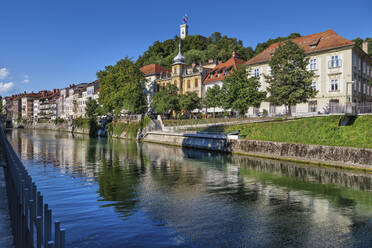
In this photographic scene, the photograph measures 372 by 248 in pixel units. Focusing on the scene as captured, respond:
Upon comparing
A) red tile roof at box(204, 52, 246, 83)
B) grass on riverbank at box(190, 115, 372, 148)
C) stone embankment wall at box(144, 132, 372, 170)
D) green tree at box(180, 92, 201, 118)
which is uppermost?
red tile roof at box(204, 52, 246, 83)

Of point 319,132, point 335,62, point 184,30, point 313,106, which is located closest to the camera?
point 319,132

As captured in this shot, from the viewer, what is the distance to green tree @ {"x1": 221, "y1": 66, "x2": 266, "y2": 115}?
48734 millimetres

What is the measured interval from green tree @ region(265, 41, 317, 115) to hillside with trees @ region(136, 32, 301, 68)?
42043 millimetres

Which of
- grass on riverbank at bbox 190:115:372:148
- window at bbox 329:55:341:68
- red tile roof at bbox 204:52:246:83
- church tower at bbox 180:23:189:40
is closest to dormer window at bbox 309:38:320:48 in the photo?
window at bbox 329:55:341:68

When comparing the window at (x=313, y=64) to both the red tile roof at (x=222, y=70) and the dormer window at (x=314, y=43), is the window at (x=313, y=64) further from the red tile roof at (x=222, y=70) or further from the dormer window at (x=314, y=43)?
the red tile roof at (x=222, y=70)

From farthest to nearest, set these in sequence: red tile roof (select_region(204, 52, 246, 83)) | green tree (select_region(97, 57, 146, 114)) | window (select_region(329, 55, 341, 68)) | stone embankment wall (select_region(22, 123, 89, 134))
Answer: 1. stone embankment wall (select_region(22, 123, 89, 134))
2. green tree (select_region(97, 57, 146, 114))
3. red tile roof (select_region(204, 52, 246, 83))
4. window (select_region(329, 55, 341, 68))

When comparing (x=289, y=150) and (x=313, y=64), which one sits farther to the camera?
(x=313, y=64)

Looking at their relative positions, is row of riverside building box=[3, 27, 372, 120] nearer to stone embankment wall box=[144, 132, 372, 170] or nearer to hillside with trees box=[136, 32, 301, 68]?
→ stone embankment wall box=[144, 132, 372, 170]

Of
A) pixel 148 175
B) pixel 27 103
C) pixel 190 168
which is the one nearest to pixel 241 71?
pixel 190 168

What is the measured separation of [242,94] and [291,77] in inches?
333

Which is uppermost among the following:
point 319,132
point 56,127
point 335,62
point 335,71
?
point 335,62

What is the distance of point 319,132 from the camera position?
103 ft

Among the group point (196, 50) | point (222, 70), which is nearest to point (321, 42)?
point (222, 70)

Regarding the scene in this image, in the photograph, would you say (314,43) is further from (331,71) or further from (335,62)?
(331,71)
